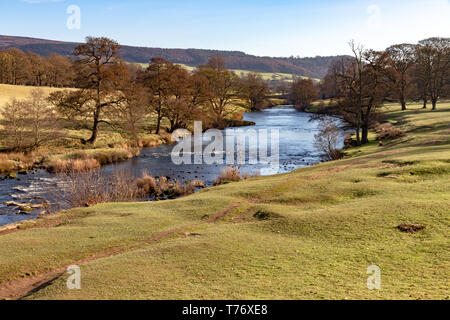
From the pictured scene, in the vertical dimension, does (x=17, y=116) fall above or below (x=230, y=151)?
above

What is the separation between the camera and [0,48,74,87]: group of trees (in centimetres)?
9694

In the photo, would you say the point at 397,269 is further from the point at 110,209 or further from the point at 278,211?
the point at 110,209

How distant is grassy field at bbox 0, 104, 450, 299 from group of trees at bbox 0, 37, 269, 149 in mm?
31634

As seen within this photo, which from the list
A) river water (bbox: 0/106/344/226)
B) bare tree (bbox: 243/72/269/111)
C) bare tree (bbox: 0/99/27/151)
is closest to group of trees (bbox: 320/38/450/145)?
river water (bbox: 0/106/344/226)

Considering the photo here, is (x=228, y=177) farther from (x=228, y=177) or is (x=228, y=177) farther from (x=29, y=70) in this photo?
(x=29, y=70)

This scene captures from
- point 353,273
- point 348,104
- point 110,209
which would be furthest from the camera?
point 348,104

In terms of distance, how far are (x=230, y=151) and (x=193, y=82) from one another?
27027mm

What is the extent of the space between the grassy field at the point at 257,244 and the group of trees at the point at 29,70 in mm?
82643

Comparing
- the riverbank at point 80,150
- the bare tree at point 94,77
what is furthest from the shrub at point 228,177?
the bare tree at point 94,77

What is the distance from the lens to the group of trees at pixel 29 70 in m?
96.9

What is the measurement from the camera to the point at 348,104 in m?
45.1

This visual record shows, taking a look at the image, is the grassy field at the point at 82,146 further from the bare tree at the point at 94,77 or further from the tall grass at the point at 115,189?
the tall grass at the point at 115,189

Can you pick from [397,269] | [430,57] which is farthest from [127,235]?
[430,57]

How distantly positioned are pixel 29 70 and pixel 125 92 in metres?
63.5
